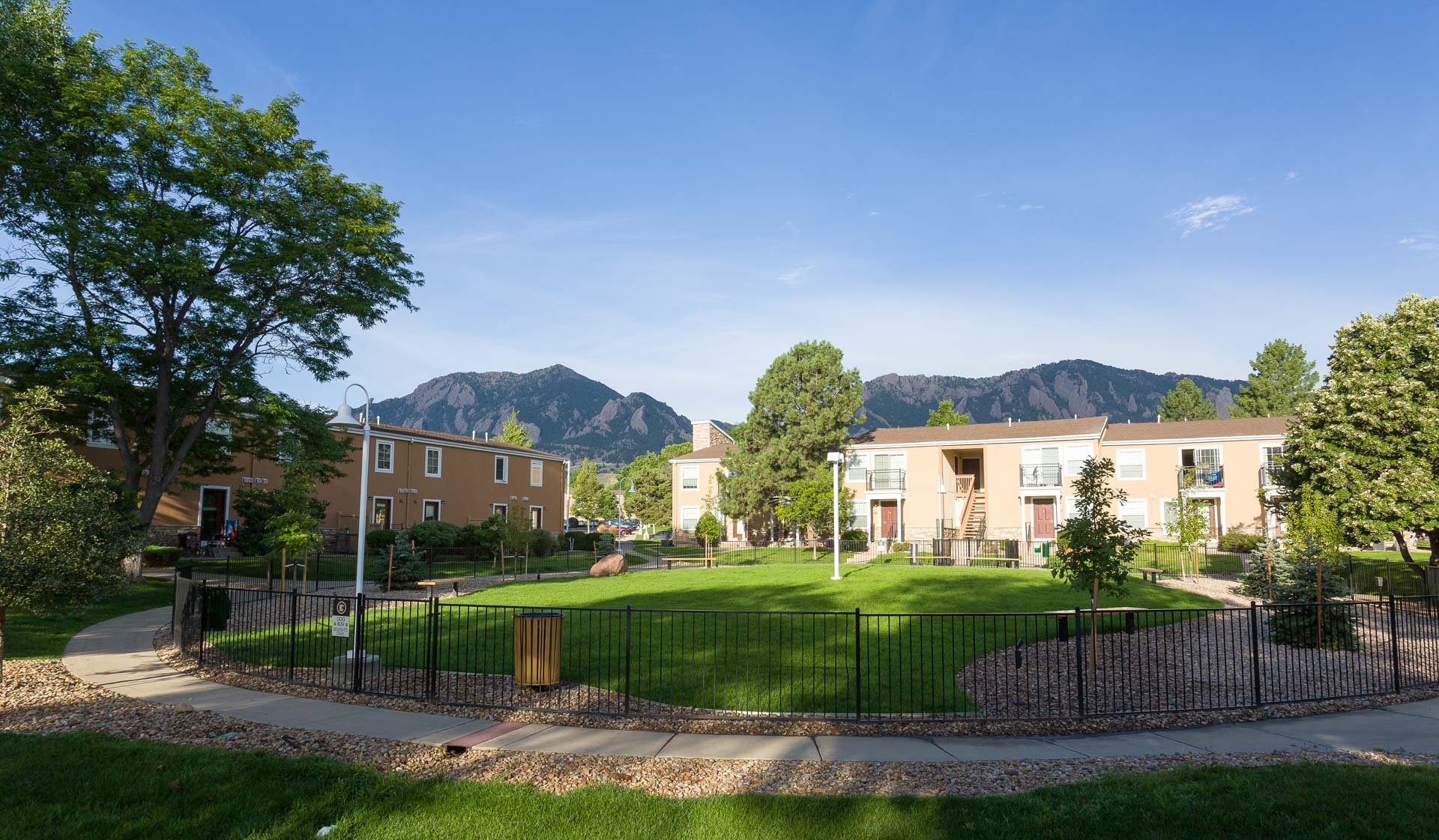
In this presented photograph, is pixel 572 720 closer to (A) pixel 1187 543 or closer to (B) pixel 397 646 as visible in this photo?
(B) pixel 397 646

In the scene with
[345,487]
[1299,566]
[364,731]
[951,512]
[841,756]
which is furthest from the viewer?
[951,512]

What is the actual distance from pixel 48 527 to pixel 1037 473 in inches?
1687

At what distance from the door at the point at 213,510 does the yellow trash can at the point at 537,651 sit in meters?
32.3

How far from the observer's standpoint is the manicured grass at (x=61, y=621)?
41.2ft

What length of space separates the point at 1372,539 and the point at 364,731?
1029 inches

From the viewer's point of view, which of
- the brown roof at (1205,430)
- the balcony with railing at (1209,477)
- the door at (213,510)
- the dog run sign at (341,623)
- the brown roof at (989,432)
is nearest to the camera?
the dog run sign at (341,623)

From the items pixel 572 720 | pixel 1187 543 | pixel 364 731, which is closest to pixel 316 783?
pixel 364 731

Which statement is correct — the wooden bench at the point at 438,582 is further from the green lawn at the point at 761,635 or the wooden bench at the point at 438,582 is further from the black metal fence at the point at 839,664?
the black metal fence at the point at 839,664

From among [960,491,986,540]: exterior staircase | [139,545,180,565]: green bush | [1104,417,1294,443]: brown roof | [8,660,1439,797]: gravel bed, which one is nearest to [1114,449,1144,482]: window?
[1104,417,1294,443]: brown roof

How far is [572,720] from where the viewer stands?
8.59 m

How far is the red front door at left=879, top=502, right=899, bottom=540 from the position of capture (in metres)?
46.7

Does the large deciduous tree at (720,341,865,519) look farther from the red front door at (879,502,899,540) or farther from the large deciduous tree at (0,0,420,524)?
the large deciduous tree at (0,0,420,524)

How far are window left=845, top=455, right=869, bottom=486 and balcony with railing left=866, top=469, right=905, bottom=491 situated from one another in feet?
2.11

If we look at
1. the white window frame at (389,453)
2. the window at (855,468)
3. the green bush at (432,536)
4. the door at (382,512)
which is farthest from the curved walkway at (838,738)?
the window at (855,468)
